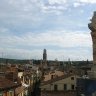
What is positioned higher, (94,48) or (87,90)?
(94,48)

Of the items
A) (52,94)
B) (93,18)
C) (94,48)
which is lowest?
(52,94)

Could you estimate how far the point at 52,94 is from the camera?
56125 millimetres

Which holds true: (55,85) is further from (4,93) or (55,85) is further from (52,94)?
(4,93)

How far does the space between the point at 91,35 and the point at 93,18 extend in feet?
2.26

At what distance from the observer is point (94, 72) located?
45.8 feet

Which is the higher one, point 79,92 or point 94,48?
point 94,48

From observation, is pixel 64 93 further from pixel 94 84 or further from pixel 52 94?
pixel 94 84

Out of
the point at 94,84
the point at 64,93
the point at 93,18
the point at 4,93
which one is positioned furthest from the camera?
the point at 64,93

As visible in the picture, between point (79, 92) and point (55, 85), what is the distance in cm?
4329

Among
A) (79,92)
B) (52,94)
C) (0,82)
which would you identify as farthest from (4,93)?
(79,92)

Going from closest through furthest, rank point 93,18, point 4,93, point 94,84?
point 94,84 < point 93,18 < point 4,93

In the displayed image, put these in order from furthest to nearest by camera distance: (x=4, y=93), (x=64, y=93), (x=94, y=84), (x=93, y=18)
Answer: (x=64, y=93) < (x=4, y=93) < (x=93, y=18) < (x=94, y=84)

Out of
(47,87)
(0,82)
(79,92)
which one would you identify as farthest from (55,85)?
(79,92)

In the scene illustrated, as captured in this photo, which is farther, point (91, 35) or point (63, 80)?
point (63, 80)
